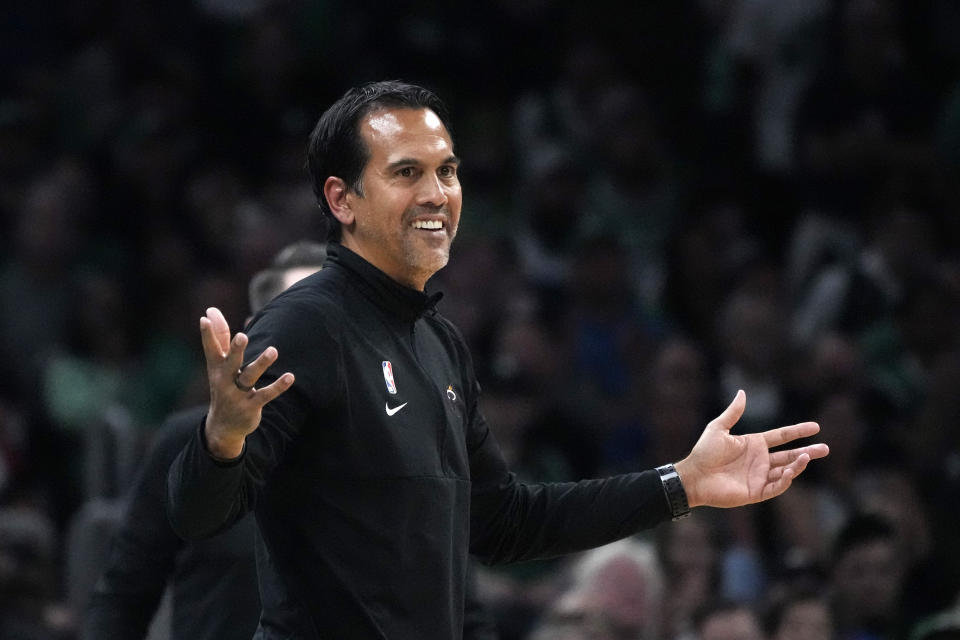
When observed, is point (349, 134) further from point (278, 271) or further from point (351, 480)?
point (278, 271)

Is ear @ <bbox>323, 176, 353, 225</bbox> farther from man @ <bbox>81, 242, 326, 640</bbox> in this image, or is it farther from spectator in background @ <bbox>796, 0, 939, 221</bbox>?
spectator in background @ <bbox>796, 0, 939, 221</bbox>

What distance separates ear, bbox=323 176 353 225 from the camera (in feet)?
9.91

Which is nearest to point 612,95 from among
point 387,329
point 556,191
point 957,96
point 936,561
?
point 556,191

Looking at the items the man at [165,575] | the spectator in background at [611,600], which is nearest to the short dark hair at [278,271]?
the man at [165,575]

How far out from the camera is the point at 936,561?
611 cm

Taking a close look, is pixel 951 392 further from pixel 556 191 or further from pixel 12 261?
pixel 12 261

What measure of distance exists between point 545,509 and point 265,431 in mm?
751

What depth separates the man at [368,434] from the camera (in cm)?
263

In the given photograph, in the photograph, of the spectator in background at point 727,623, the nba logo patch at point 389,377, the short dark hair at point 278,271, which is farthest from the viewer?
the spectator in background at point 727,623

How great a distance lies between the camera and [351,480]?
278 cm

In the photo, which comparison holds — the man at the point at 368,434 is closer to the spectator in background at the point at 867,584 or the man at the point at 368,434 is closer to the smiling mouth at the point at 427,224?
the smiling mouth at the point at 427,224

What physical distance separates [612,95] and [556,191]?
655 millimetres

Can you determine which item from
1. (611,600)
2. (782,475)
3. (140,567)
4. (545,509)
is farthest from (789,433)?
(611,600)

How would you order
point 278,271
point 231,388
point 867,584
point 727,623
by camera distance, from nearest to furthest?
point 231,388 < point 278,271 < point 727,623 < point 867,584
